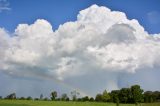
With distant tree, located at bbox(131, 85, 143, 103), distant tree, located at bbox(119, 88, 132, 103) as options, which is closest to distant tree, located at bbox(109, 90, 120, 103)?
distant tree, located at bbox(119, 88, 132, 103)

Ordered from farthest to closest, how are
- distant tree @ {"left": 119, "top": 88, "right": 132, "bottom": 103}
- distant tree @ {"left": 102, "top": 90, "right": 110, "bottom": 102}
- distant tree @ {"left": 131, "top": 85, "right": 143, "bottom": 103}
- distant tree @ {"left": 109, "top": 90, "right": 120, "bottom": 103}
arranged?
distant tree @ {"left": 102, "top": 90, "right": 110, "bottom": 102}
distant tree @ {"left": 109, "top": 90, "right": 120, "bottom": 103}
distant tree @ {"left": 119, "top": 88, "right": 132, "bottom": 103}
distant tree @ {"left": 131, "top": 85, "right": 143, "bottom": 103}

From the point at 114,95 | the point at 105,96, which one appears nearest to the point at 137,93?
the point at 114,95

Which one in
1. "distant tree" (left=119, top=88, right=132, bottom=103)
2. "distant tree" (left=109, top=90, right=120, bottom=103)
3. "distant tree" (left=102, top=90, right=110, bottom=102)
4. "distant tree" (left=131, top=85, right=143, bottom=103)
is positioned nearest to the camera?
"distant tree" (left=131, top=85, right=143, bottom=103)

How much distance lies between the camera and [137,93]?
565ft

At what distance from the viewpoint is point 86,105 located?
468 ft

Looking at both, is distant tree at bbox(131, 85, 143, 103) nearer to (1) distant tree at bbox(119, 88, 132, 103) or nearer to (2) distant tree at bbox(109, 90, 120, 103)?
(1) distant tree at bbox(119, 88, 132, 103)

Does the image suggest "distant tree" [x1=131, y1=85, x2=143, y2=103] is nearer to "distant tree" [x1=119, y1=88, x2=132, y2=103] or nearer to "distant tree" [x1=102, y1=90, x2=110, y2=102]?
"distant tree" [x1=119, y1=88, x2=132, y2=103]

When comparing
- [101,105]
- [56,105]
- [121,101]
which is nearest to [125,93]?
[121,101]

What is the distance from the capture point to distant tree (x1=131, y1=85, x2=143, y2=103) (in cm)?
17188

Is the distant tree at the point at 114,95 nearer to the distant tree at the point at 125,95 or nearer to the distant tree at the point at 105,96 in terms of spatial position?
the distant tree at the point at 105,96

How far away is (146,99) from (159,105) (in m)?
48.7

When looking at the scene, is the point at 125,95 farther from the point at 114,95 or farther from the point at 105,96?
the point at 105,96

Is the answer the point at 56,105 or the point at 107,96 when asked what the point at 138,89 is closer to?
the point at 107,96

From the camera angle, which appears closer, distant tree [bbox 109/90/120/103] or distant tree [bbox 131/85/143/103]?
distant tree [bbox 131/85/143/103]
